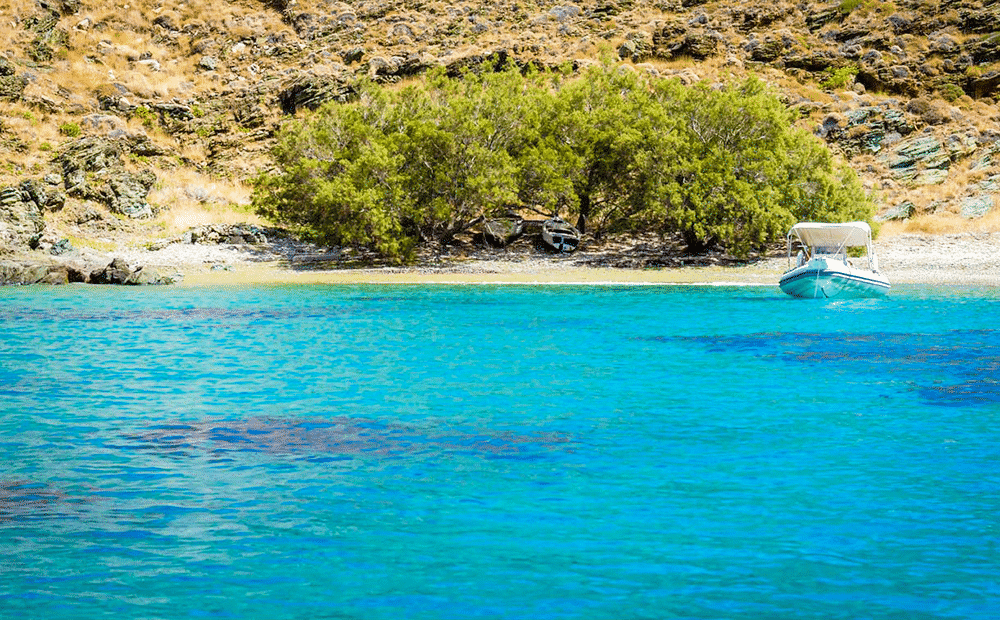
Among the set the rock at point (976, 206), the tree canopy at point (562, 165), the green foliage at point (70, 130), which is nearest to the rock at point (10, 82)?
the green foliage at point (70, 130)

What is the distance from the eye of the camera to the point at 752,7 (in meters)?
101

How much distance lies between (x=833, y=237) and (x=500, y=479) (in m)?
35.5

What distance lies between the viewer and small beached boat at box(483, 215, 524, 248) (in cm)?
5816

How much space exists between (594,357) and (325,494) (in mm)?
12711

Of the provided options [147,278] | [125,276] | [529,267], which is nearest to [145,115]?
[125,276]

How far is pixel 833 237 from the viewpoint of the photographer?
44.0 metres

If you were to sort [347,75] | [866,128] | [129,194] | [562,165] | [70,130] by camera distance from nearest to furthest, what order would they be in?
[562,165] → [129,194] → [866,128] → [70,130] → [347,75]

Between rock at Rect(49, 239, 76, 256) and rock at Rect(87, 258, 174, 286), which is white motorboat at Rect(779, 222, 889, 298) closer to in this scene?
rock at Rect(87, 258, 174, 286)

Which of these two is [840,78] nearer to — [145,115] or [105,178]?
[105,178]

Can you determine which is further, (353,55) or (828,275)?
(353,55)

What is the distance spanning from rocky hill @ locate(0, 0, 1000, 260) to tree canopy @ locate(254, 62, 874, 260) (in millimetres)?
6762

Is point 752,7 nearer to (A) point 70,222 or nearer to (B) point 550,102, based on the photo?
(B) point 550,102

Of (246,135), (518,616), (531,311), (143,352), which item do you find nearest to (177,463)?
(518,616)

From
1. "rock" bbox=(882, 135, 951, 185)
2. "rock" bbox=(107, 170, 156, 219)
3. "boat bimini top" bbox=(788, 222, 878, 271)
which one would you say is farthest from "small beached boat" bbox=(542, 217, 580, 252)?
"rock" bbox=(107, 170, 156, 219)
